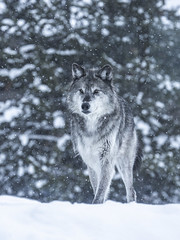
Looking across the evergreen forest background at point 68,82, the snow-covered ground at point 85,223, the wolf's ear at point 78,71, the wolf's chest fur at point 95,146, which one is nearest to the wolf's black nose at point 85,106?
the wolf's chest fur at point 95,146

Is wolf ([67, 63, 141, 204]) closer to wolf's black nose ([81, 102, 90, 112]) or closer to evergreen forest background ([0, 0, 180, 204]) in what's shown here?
wolf's black nose ([81, 102, 90, 112])

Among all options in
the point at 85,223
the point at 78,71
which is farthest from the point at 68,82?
the point at 85,223

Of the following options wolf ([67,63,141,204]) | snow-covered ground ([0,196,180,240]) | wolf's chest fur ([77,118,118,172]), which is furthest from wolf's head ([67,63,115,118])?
snow-covered ground ([0,196,180,240])

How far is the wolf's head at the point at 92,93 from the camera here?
5469 mm

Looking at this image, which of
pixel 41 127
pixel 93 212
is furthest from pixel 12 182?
pixel 93 212

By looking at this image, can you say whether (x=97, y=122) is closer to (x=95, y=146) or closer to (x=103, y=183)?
(x=95, y=146)

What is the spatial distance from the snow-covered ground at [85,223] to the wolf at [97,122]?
2161mm

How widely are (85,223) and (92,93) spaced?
9.29 ft

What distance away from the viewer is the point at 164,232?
2.85 meters

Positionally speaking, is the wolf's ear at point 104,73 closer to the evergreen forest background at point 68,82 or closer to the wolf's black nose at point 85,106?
the wolf's black nose at point 85,106

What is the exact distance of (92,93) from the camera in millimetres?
5539

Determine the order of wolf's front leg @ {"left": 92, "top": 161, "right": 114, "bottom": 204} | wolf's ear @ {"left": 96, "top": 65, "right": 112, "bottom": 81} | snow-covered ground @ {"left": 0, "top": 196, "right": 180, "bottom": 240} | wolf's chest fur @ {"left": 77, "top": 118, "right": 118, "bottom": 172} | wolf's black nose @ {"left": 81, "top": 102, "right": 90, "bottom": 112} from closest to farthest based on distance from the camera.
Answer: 1. snow-covered ground @ {"left": 0, "top": 196, "right": 180, "bottom": 240}
2. wolf's front leg @ {"left": 92, "top": 161, "right": 114, "bottom": 204}
3. wolf's black nose @ {"left": 81, "top": 102, "right": 90, "bottom": 112}
4. wolf's chest fur @ {"left": 77, "top": 118, "right": 118, "bottom": 172}
5. wolf's ear @ {"left": 96, "top": 65, "right": 112, "bottom": 81}

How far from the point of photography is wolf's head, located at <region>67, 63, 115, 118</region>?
5469mm

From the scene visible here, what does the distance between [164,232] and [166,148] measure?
7.19 meters
